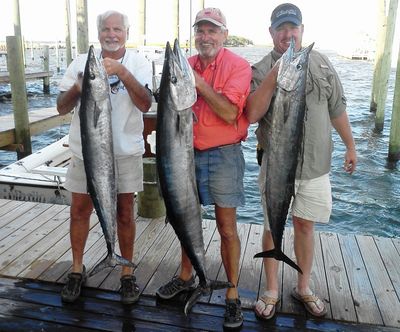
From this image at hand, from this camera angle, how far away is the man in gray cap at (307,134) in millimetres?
2705

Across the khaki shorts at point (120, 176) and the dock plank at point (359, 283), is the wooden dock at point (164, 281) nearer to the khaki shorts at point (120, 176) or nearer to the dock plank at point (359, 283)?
the dock plank at point (359, 283)

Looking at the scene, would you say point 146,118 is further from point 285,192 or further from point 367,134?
point 367,134

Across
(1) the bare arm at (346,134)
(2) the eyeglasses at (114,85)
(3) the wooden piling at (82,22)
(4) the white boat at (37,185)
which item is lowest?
(4) the white boat at (37,185)

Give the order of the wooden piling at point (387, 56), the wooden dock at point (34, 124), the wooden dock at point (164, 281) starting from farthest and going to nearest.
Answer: the wooden piling at point (387, 56), the wooden dock at point (34, 124), the wooden dock at point (164, 281)

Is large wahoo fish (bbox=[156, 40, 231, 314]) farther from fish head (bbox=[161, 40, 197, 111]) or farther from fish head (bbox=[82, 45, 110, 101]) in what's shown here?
fish head (bbox=[82, 45, 110, 101])

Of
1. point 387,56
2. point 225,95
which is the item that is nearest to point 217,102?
point 225,95

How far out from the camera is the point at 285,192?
276 cm

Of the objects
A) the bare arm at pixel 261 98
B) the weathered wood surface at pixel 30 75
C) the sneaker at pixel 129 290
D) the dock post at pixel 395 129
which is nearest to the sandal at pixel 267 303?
the sneaker at pixel 129 290

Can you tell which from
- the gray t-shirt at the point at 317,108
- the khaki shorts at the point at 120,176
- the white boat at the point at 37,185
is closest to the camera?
the gray t-shirt at the point at 317,108

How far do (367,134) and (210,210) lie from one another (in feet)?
32.2

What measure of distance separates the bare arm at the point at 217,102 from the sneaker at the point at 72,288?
1.70 meters

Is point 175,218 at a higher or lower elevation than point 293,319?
higher

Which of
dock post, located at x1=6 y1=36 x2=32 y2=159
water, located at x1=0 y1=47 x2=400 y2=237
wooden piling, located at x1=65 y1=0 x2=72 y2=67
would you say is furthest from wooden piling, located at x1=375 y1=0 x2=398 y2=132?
wooden piling, located at x1=65 y1=0 x2=72 y2=67

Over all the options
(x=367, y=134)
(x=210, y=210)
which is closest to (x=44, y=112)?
(x=210, y=210)
